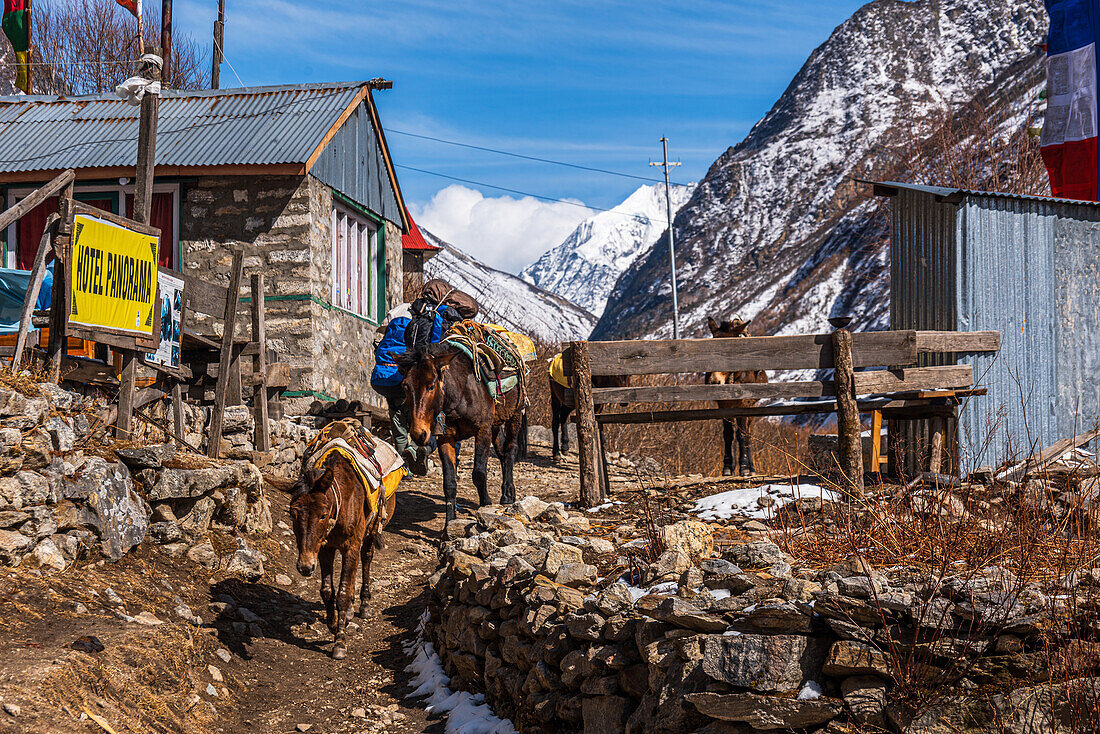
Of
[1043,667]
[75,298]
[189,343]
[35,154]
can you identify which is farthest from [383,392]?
[1043,667]

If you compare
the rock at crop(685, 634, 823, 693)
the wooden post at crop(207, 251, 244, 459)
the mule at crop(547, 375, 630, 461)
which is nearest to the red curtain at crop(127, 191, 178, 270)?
the wooden post at crop(207, 251, 244, 459)

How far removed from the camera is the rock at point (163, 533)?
7910mm

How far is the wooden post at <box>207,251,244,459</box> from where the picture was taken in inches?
410

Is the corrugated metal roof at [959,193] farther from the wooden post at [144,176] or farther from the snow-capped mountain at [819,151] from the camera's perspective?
the snow-capped mountain at [819,151]

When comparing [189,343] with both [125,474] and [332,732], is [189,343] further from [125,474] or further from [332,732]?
[332,732]

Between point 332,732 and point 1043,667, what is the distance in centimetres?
435

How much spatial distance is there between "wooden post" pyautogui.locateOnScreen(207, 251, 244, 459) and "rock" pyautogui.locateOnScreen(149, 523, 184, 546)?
2.11 m

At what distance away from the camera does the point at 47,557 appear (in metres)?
6.50

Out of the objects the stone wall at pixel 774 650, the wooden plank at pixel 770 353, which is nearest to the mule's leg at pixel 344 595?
the stone wall at pixel 774 650

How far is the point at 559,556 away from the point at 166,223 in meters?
10.4

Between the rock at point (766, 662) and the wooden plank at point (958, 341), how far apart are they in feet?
18.8

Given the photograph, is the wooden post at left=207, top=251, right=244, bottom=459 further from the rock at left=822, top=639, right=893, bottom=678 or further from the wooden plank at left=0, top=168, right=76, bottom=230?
the rock at left=822, top=639, right=893, bottom=678

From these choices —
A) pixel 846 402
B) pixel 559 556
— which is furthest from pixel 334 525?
pixel 846 402

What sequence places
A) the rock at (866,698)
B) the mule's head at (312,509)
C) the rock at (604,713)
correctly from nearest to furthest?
the rock at (866,698), the rock at (604,713), the mule's head at (312,509)
